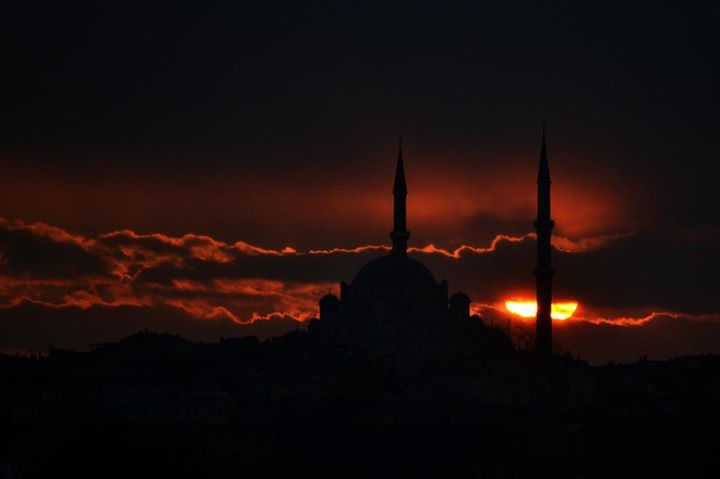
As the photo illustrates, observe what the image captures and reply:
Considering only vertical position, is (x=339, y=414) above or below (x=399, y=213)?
below

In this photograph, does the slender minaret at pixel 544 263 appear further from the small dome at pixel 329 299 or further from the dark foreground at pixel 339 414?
the small dome at pixel 329 299

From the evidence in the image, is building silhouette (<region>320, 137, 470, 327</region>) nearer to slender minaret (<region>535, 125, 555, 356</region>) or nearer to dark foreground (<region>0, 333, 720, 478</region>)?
dark foreground (<region>0, 333, 720, 478</region>)

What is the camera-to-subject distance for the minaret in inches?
6309

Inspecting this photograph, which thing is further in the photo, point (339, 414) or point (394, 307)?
point (394, 307)

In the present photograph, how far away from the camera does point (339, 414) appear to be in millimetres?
140375

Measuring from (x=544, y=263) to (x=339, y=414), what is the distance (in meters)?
13.2

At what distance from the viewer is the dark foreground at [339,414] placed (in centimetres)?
12400

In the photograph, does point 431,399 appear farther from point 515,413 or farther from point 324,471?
point 324,471

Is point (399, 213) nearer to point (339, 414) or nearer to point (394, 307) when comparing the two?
point (394, 307)

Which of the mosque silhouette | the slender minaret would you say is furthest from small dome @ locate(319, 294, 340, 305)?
the slender minaret

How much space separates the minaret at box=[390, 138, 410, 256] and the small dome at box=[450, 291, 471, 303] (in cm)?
535

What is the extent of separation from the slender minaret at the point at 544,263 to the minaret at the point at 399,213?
727 inches

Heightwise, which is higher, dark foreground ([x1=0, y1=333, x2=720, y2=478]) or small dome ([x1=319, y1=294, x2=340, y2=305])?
small dome ([x1=319, y1=294, x2=340, y2=305])

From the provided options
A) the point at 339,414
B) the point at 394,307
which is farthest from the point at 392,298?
the point at 339,414
